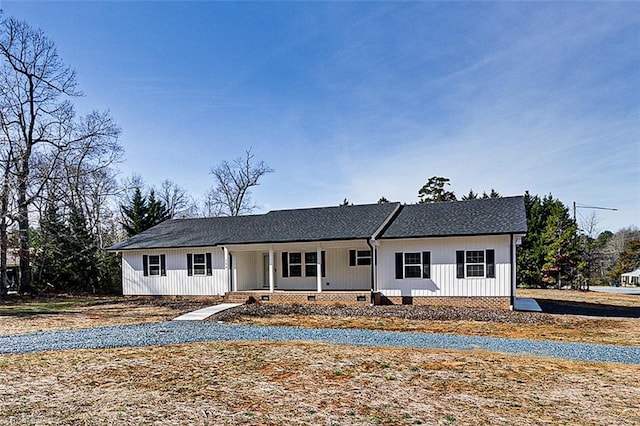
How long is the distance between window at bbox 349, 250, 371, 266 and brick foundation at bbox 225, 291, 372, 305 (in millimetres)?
2299

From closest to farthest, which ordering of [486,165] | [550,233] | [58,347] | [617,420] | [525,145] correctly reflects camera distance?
[617,420]
[58,347]
[525,145]
[486,165]
[550,233]

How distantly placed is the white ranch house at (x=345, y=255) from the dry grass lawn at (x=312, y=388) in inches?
313

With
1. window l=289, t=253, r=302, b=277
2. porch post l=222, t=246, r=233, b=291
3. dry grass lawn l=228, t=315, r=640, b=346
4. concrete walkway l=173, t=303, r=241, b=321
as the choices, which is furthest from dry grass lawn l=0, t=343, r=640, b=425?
window l=289, t=253, r=302, b=277

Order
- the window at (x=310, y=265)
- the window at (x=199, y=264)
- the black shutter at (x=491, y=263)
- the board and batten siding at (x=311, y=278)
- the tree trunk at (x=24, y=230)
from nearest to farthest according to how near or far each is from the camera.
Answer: the black shutter at (x=491, y=263), the board and batten siding at (x=311, y=278), the window at (x=310, y=265), the window at (x=199, y=264), the tree trunk at (x=24, y=230)

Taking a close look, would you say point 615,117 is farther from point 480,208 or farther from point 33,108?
point 33,108

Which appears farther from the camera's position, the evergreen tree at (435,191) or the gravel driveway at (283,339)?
the evergreen tree at (435,191)

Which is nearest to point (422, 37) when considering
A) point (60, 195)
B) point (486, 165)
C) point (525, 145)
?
point (525, 145)

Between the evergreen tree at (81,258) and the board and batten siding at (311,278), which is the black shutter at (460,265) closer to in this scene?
the board and batten siding at (311,278)

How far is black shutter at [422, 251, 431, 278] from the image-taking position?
16.5m

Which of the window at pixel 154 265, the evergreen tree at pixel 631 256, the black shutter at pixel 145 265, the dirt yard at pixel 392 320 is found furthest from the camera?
the evergreen tree at pixel 631 256

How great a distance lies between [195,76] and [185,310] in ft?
31.9

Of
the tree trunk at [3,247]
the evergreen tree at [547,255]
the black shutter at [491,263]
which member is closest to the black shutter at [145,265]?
the tree trunk at [3,247]

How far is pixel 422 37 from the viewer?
612 inches

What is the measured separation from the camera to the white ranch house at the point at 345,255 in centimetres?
1586
